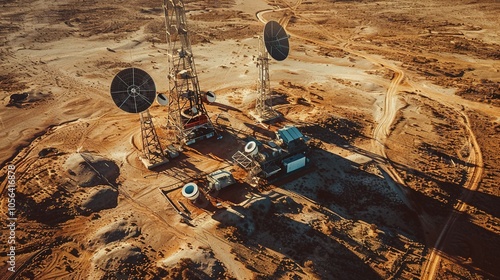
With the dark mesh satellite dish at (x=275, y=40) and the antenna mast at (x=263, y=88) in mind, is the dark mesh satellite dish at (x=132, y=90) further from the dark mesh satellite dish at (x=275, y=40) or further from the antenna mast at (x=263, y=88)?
the dark mesh satellite dish at (x=275, y=40)

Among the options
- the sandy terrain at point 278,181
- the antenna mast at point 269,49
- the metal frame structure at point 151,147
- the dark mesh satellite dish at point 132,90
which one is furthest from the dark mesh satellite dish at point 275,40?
the metal frame structure at point 151,147

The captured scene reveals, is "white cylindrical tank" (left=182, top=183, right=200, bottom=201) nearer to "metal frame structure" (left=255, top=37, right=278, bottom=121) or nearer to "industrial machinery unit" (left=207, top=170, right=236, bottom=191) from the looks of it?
"industrial machinery unit" (left=207, top=170, right=236, bottom=191)

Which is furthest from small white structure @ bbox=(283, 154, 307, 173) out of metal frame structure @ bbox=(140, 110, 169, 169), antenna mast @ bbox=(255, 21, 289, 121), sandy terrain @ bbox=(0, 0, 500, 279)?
metal frame structure @ bbox=(140, 110, 169, 169)

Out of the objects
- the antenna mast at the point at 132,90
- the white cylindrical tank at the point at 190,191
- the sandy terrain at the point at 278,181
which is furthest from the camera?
the antenna mast at the point at 132,90

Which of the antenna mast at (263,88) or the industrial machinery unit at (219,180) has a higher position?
the antenna mast at (263,88)

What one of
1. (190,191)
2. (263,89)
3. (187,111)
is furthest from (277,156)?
(187,111)

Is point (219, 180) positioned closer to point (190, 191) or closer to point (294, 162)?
point (190, 191)
